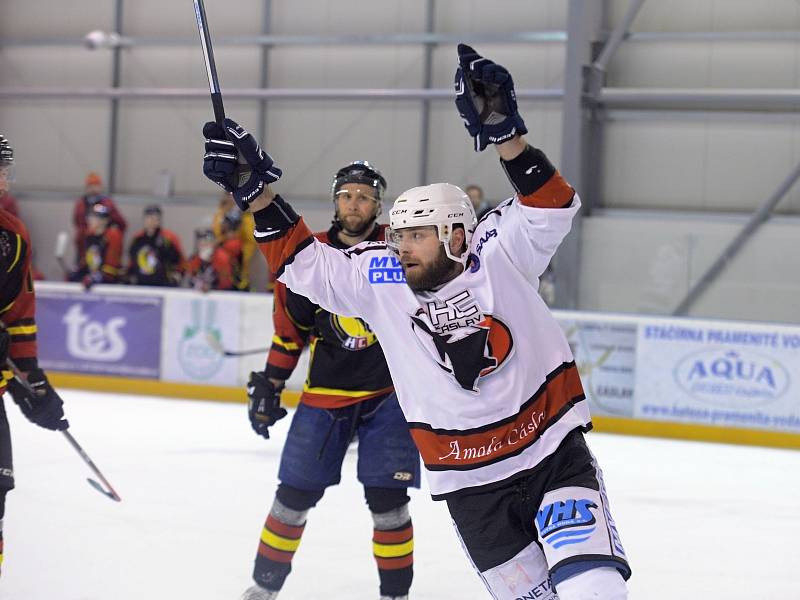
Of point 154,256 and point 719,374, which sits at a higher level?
point 154,256

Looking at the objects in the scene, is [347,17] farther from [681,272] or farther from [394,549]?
[394,549]

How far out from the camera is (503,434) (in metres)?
2.42

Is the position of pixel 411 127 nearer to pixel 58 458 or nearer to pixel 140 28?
pixel 140 28

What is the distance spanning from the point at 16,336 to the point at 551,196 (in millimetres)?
1682

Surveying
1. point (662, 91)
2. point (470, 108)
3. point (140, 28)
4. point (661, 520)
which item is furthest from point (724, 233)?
point (140, 28)

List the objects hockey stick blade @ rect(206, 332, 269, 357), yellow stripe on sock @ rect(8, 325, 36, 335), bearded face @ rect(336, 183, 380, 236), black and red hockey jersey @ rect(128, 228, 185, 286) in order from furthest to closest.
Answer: black and red hockey jersey @ rect(128, 228, 185, 286)
hockey stick blade @ rect(206, 332, 269, 357)
bearded face @ rect(336, 183, 380, 236)
yellow stripe on sock @ rect(8, 325, 36, 335)

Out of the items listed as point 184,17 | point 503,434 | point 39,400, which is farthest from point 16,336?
point 184,17

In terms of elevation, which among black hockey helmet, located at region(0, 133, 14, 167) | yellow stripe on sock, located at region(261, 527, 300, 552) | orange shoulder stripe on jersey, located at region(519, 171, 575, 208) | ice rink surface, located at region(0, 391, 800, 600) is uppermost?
black hockey helmet, located at region(0, 133, 14, 167)

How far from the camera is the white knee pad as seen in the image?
2205mm

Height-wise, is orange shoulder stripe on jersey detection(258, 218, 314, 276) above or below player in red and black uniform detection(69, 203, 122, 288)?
above

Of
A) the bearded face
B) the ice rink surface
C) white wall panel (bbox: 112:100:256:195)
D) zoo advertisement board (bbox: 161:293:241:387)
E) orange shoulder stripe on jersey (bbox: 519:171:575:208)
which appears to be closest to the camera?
orange shoulder stripe on jersey (bbox: 519:171:575:208)

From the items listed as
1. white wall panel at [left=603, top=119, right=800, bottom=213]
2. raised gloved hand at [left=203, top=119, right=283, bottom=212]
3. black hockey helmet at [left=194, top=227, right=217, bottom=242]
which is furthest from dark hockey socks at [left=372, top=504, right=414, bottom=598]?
white wall panel at [left=603, top=119, right=800, bottom=213]

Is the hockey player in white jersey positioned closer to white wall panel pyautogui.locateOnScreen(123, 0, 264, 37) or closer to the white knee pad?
the white knee pad

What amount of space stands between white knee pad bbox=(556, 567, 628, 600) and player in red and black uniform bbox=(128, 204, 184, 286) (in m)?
8.36
